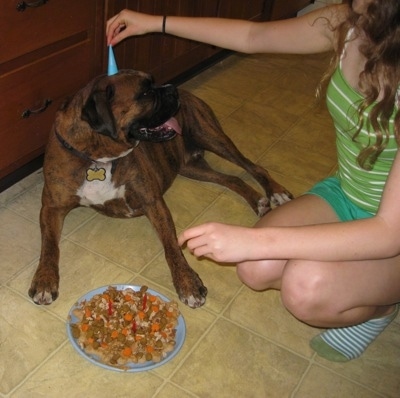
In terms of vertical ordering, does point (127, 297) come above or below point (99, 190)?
below

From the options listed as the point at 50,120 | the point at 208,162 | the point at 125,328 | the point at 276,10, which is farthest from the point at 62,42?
the point at 276,10

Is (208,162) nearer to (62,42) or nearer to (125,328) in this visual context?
(62,42)

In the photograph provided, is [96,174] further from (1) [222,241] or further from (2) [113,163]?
(1) [222,241]

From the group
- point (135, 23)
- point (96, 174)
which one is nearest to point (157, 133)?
point (96, 174)

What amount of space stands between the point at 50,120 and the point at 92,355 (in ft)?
4.19

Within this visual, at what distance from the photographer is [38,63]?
249 cm

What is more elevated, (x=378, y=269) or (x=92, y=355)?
(x=378, y=269)

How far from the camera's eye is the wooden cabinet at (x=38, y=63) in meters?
2.31

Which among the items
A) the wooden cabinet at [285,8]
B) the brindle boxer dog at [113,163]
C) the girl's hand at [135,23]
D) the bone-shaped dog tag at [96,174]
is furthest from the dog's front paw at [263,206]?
the wooden cabinet at [285,8]

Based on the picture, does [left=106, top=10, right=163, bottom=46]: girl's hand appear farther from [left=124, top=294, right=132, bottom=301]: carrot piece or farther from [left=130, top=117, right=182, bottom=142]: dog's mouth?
[left=124, top=294, right=132, bottom=301]: carrot piece

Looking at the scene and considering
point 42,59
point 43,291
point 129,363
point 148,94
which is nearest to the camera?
point 129,363

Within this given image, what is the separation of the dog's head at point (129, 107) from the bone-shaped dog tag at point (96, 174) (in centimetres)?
18

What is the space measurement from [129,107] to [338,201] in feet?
2.94

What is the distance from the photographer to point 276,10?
4691 mm
